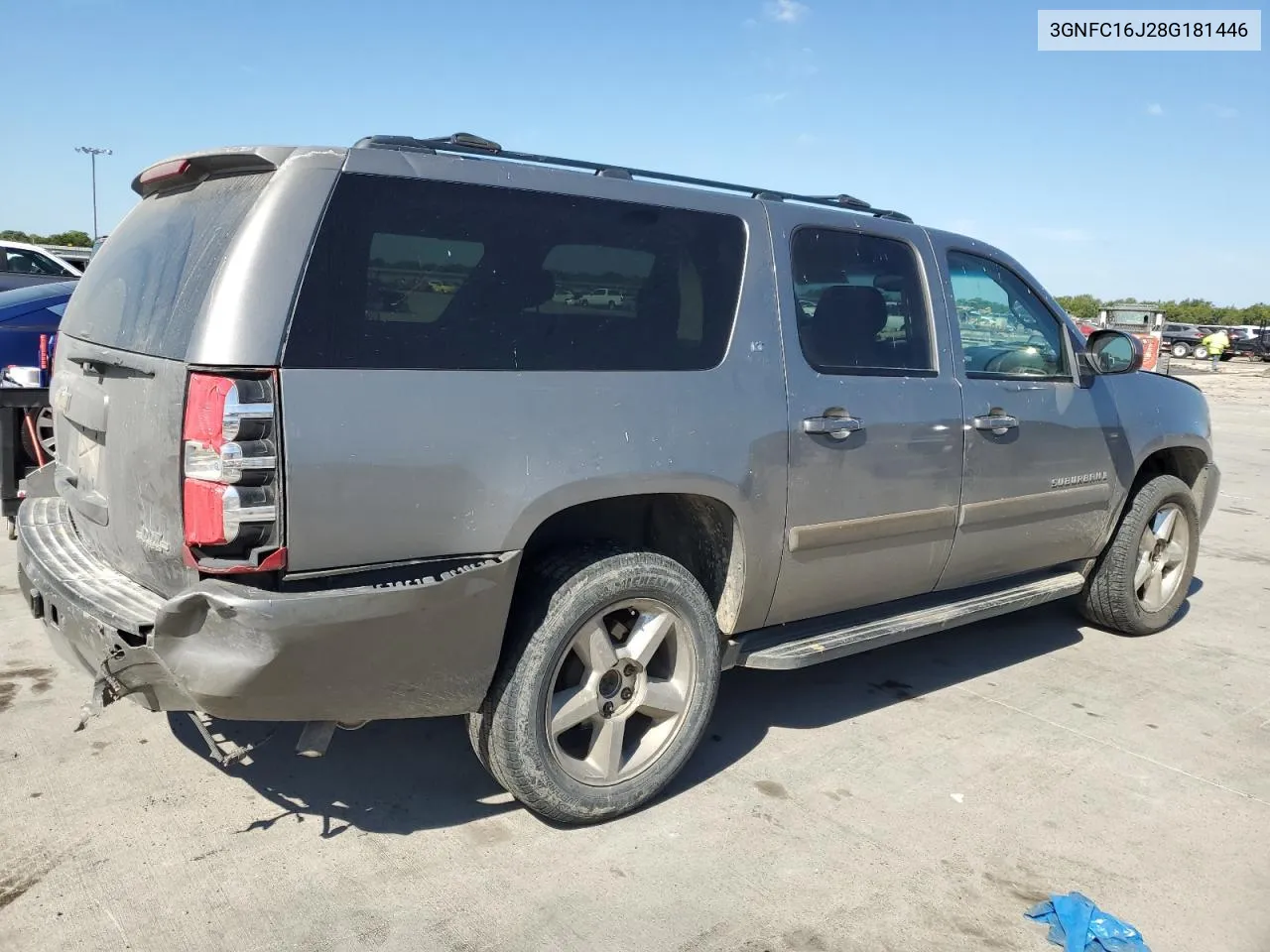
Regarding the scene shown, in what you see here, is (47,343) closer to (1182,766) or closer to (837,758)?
(837,758)

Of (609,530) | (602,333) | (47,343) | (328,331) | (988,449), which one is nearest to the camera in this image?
(328,331)

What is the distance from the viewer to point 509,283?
2969 millimetres

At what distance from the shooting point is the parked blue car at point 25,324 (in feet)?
19.9

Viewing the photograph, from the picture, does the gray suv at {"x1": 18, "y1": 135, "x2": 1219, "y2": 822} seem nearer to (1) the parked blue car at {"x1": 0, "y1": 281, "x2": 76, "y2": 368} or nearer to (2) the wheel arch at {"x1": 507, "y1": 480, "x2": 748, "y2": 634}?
(2) the wheel arch at {"x1": 507, "y1": 480, "x2": 748, "y2": 634}

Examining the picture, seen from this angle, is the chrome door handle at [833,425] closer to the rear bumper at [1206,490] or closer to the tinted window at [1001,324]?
the tinted window at [1001,324]

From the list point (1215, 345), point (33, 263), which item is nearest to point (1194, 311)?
point (1215, 345)

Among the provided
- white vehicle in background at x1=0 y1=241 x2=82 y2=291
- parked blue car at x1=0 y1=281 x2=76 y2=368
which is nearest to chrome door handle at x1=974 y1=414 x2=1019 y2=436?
parked blue car at x1=0 y1=281 x2=76 y2=368

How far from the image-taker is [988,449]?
4188 millimetres

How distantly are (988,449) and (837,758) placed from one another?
4.58 ft

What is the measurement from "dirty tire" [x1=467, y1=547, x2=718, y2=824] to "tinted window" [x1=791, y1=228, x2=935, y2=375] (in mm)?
1012

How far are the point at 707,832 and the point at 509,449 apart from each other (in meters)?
1.40

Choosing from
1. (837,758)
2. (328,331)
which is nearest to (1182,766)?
(837,758)

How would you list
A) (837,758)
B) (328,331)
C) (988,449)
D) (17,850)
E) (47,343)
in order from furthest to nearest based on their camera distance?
(47,343) < (988,449) < (837,758) < (17,850) < (328,331)

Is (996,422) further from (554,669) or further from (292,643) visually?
(292,643)
